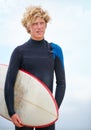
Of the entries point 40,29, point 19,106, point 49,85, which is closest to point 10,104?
point 19,106

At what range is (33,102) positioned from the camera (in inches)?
91.0

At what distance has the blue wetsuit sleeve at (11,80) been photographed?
229 centimetres

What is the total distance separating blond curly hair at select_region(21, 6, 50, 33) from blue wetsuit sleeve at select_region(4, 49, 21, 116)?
17 cm

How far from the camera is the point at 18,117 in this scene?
2297mm

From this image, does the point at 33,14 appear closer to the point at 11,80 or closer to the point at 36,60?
the point at 36,60

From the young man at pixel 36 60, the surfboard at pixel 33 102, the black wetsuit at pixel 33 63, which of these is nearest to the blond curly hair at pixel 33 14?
the young man at pixel 36 60

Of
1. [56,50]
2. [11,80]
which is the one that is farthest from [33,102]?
[56,50]

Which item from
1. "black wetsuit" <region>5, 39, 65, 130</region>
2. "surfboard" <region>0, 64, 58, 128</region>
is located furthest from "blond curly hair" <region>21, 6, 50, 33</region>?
"surfboard" <region>0, 64, 58, 128</region>

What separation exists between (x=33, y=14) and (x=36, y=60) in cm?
24

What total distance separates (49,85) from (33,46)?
0.22 metres

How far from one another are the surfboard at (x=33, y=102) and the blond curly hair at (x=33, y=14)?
26 centimetres

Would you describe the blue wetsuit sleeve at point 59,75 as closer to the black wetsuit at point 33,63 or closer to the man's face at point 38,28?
the black wetsuit at point 33,63

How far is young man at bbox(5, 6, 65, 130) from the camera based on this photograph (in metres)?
2.30

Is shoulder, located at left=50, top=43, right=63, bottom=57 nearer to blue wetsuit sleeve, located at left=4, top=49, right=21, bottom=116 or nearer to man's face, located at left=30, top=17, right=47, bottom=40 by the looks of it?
man's face, located at left=30, top=17, right=47, bottom=40
